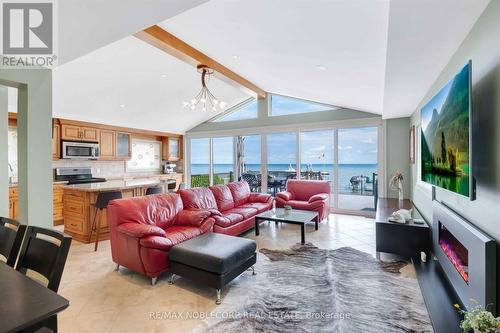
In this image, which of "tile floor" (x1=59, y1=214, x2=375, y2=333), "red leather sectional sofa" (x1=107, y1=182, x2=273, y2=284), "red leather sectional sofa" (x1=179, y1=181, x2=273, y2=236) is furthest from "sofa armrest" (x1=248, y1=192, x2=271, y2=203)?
"tile floor" (x1=59, y1=214, x2=375, y2=333)

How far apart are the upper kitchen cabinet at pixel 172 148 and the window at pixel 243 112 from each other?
174 centimetres

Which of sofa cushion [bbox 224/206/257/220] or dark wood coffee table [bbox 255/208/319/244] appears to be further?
sofa cushion [bbox 224/206/257/220]

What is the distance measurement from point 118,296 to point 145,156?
5.90 metres

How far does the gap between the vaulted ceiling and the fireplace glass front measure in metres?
1.68

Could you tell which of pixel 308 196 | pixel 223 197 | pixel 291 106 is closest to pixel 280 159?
pixel 291 106

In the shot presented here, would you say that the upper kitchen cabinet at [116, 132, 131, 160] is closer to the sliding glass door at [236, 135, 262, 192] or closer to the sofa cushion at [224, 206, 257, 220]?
the sliding glass door at [236, 135, 262, 192]

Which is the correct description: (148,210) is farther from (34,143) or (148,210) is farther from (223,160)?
(223,160)

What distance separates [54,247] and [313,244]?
3.40m

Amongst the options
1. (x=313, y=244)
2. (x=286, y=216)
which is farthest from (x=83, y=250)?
(x=313, y=244)

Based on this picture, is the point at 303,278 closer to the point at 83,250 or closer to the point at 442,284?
the point at 442,284

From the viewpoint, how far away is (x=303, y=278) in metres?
2.77

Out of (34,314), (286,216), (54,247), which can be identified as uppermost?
(54,247)

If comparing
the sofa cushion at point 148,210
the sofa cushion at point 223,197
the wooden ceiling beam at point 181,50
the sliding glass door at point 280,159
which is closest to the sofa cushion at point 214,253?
the sofa cushion at point 148,210

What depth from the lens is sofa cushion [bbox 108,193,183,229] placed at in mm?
2930
